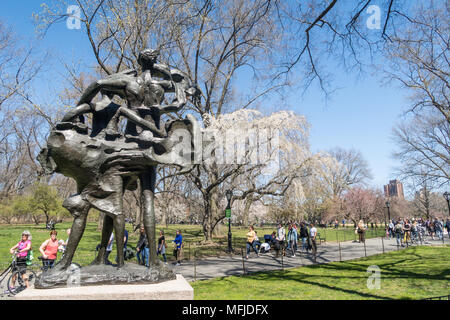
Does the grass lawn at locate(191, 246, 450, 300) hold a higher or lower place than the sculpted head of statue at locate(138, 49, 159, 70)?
lower

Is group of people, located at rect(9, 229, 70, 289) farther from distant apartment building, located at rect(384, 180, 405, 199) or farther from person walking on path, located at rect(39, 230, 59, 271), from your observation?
distant apartment building, located at rect(384, 180, 405, 199)

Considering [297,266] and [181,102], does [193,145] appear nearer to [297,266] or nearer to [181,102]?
[181,102]

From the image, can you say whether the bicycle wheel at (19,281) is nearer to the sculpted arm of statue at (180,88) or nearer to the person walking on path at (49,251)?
the person walking on path at (49,251)

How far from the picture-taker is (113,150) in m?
5.04

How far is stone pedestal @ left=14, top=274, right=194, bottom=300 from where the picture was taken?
3951 millimetres

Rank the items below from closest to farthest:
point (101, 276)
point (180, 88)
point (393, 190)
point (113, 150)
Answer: point (101, 276) → point (113, 150) → point (180, 88) → point (393, 190)

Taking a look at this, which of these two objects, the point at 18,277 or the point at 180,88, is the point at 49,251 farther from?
the point at 180,88

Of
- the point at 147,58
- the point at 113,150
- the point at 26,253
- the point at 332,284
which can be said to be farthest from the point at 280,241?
the point at 147,58

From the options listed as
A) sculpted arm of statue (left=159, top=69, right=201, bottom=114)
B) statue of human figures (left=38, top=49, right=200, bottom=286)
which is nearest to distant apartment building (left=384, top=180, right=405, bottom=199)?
sculpted arm of statue (left=159, top=69, right=201, bottom=114)

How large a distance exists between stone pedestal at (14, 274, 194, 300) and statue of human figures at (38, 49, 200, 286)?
0.54 meters

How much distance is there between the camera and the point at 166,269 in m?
4.93

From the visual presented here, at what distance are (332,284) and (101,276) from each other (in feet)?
22.2

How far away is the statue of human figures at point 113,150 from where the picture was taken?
4773 millimetres

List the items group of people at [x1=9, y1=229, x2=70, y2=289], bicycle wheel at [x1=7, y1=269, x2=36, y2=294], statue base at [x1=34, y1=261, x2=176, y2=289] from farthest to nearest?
1. group of people at [x1=9, y1=229, x2=70, y2=289]
2. bicycle wheel at [x1=7, y1=269, x2=36, y2=294]
3. statue base at [x1=34, y1=261, x2=176, y2=289]
